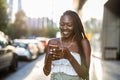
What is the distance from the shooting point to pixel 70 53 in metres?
2.31

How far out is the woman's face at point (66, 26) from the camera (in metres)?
2.38

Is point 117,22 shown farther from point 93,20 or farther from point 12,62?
point 12,62

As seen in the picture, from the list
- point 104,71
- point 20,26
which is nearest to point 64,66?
point 104,71

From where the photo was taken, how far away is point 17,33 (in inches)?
837

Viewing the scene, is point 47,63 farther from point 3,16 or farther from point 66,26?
point 3,16

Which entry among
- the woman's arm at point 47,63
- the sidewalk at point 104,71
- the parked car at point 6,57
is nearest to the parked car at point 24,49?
the sidewalk at point 104,71

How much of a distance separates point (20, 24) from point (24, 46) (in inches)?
201

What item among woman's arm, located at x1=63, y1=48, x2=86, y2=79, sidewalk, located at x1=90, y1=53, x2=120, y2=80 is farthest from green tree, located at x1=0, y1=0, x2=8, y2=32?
woman's arm, located at x1=63, y1=48, x2=86, y2=79

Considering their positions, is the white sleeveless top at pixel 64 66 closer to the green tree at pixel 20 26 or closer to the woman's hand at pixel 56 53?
the woman's hand at pixel 56 53

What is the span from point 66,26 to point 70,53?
0.19 meters

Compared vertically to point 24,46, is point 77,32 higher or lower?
higher

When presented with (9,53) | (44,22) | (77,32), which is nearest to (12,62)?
(9,53)

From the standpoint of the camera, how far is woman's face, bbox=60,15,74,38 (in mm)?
2381

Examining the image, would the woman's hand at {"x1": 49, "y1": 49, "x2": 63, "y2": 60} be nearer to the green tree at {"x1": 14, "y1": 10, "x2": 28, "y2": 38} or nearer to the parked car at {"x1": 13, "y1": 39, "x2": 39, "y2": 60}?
the parked car at {"x1": 13, "y1": 39, "x2": 39, "y2": 60}
